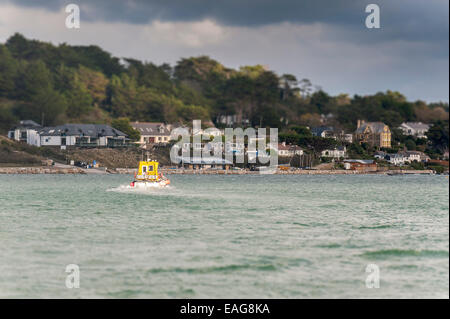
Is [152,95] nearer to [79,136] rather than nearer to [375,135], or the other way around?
[79,136]

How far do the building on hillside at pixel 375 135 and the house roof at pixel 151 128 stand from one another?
4167 cm

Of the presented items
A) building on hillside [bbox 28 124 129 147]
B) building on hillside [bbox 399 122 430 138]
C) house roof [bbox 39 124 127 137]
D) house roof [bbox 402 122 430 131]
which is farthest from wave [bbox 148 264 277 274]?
house roof [bbox 402 122 430 131]

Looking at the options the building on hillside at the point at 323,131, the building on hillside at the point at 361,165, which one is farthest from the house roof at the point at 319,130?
the building on hillside at the point at 361,165

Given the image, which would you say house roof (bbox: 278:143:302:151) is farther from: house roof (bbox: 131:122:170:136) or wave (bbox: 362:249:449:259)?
wave (bbox: 362:249:449:259)

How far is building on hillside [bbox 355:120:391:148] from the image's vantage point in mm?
141250

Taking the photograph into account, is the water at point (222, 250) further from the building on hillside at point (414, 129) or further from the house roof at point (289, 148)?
the building on hillside at point (414, 129)

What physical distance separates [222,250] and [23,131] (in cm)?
10392

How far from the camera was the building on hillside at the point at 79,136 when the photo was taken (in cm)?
11775

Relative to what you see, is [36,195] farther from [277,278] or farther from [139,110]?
[139,110]

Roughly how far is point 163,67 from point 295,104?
39.5 m

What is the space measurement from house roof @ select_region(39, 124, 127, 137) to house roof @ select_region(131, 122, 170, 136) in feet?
24.0

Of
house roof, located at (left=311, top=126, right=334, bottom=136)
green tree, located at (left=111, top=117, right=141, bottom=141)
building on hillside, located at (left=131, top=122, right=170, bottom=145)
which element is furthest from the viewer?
house roof, located at (left=311, top=126, right=334, bottom=136)

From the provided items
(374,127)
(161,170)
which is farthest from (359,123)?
(161,170)

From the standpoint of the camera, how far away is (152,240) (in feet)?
93.1
